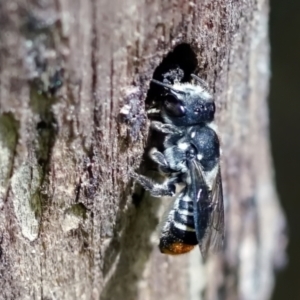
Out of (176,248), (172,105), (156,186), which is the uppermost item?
(172,105)

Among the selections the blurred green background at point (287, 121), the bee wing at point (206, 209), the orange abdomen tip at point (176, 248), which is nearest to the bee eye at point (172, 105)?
the bee wing at point (206, 209)

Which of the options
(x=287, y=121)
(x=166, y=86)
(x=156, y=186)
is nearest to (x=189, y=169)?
(x=156, y=186)

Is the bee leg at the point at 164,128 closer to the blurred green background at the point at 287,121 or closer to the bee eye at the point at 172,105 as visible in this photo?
the bee eye at the point at 172,105

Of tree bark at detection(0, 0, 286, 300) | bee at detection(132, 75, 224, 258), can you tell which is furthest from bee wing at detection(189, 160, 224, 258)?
tree bark at detection(0, 0, 286, 300)

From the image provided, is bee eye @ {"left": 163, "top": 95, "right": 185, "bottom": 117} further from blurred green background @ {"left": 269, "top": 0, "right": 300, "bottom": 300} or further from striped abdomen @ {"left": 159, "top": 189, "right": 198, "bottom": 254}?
blurred green background @ {"left": 269, "top": 0, "right": 300, "bottom": 300}

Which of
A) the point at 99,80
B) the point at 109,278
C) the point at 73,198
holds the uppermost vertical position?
the point at 99,80

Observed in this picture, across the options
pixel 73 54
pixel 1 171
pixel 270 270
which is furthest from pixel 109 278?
pixel 270 270

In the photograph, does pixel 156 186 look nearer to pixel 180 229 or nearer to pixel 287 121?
pixel 180 229

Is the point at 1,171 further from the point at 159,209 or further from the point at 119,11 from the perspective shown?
the point at 159,209
